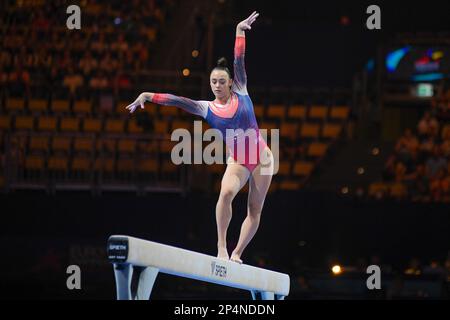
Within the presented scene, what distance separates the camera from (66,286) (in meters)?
11.9

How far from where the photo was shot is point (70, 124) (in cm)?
1423

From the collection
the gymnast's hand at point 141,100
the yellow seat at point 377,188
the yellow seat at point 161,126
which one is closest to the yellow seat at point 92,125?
the yellow seat at point 161,126

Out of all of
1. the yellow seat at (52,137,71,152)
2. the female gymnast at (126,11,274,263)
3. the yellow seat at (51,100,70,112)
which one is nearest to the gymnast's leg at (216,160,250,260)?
the female gymnast at (126,11,274,263)

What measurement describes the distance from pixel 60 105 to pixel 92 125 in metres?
0.89

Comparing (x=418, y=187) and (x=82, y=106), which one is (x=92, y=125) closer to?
(x=82, y=106)

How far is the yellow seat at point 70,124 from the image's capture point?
14133mm

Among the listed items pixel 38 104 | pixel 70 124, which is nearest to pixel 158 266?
pixel 70 124

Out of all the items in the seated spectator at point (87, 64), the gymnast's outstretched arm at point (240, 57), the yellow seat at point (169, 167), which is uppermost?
the seated spectator at point (87, 64)

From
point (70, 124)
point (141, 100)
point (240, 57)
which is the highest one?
point (70, 124)

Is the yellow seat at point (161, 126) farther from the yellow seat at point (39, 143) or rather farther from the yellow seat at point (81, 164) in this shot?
the yellow seat at point (39, 143)

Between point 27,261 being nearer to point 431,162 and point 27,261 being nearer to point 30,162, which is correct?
point 30,162

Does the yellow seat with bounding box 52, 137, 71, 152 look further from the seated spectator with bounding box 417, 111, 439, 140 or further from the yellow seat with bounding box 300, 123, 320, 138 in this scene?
the seated spectator with bounding box 417, 111, 439, 140

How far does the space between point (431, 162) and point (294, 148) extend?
2.17 metres
